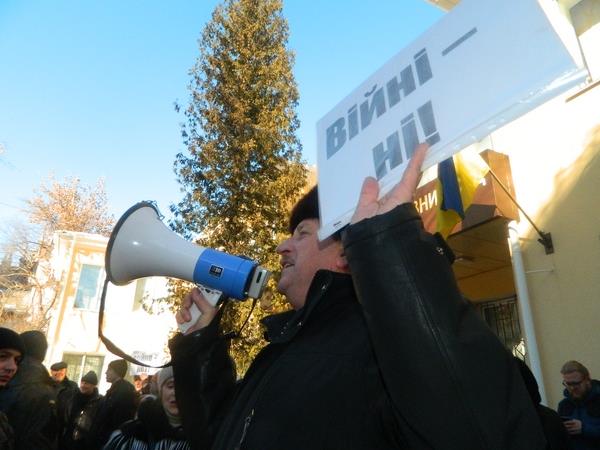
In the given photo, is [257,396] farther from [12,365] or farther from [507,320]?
[507,320]

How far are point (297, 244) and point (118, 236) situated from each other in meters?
0.85

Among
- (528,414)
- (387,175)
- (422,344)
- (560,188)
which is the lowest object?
(528,414)

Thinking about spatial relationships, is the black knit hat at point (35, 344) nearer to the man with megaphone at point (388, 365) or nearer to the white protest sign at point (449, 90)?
the man with megaphone at point (388, 365)

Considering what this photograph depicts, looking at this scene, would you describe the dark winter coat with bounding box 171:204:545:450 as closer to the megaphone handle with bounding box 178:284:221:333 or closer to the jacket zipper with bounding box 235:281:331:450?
the jacket zipper with bounding box 235:281:331:450

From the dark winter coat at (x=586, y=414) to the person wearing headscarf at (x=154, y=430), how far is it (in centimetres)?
317

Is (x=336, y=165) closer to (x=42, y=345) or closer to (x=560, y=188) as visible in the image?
(x=42, y=345)

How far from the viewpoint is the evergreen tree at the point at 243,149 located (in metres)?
8.30

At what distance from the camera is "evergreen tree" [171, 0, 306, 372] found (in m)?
8.30

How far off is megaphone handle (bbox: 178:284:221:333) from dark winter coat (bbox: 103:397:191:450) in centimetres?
146

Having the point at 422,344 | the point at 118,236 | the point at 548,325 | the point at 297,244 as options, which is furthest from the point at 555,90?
the point at 548,325

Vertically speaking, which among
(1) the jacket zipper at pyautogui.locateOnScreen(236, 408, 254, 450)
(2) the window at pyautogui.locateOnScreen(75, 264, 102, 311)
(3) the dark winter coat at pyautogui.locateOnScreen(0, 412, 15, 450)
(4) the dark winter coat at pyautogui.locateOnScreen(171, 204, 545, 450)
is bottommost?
(3) the dark winter coat at pyautogui.locateOnScreen(0, 412, 15, 450)

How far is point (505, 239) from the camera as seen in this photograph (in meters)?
6.41

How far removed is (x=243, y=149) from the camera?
336 inches

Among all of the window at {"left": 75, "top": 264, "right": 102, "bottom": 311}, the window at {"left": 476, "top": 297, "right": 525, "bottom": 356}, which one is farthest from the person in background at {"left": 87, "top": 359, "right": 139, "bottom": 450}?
the window at {"left": 75, "top": 264, "right": 102, "bottom": 311}
